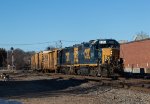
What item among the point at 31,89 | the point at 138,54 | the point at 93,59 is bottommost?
the point at 31,89

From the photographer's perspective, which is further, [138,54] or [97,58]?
[138,54]

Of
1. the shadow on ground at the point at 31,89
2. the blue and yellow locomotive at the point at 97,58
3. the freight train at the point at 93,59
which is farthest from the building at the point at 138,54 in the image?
the shadow on ground at the point at 31,89

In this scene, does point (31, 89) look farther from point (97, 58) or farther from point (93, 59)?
point (93, 59)

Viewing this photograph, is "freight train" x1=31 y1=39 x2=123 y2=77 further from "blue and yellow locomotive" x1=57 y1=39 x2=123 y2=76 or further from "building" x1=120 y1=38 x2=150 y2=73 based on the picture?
"building" x1=120 y1=38 x2=150 y2=73

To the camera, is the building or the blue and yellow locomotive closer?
the blue and yellow locomotive

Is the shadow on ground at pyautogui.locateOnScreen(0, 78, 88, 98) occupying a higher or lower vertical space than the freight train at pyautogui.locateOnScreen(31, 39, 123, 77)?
lower

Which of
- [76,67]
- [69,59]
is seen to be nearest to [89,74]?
[76,67]

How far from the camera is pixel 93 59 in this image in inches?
1522

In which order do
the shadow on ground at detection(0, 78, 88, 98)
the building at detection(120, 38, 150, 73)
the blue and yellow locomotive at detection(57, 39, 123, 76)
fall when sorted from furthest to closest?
the building at detection(120, 38, 150, 73)
the blue and yellow locomotive at detection(57, 39, 123, 76)
the shadow on ground at detection(0, 78, 88, 98)

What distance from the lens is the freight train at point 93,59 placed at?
35750mm

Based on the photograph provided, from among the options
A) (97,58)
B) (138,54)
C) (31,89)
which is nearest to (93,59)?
(97,58)

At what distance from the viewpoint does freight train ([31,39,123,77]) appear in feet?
117

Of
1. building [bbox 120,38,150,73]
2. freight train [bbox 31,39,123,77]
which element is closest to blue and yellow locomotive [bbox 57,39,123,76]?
freight train [bbox 31,39,123,77]

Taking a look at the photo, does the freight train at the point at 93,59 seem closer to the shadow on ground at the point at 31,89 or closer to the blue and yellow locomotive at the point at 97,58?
the blue and yellow locomotive at the point at 97,58
